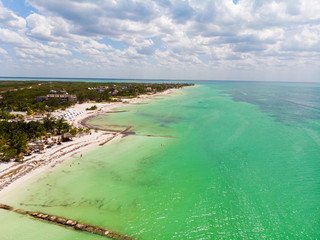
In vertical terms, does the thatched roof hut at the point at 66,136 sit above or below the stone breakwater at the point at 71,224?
above

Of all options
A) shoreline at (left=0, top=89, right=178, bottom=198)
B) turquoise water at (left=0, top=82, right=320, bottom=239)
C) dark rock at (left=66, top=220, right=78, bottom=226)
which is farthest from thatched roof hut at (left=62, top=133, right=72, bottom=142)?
dark rock at (left=66, top=220, right=78, bottom=226)

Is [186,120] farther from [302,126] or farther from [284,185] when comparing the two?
[284,185]

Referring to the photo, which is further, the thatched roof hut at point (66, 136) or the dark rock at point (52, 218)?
the thatched roof hut at point (66, 136)

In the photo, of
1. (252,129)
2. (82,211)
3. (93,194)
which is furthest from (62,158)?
(252,129)

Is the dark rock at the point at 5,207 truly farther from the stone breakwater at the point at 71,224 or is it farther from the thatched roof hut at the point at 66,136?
the thatched roof hut at the point at 66,136

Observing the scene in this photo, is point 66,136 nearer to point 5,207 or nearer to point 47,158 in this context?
point 47,158

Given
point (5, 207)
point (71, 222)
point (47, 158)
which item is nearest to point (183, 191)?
point (71, 222)

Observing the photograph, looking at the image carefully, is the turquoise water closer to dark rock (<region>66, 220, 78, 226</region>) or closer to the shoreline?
dark rock (<region>66, 220, 78, 226</region>)

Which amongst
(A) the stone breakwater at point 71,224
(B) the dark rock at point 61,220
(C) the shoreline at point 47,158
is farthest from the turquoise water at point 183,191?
(C) the shoreline at point 47,158
